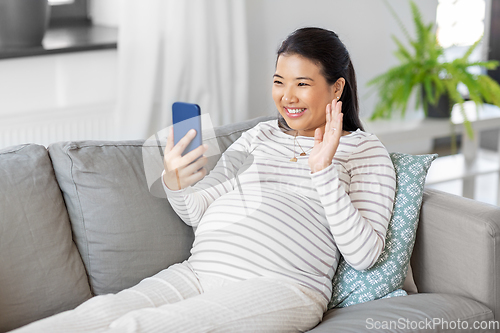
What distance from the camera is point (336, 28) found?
102 inches

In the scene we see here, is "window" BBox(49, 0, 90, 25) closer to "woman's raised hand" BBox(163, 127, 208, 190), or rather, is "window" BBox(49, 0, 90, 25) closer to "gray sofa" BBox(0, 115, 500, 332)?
"gray sofa" BBox(0, 115, 500, 332)

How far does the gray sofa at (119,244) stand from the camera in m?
1.23

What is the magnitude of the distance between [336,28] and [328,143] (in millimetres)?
1506

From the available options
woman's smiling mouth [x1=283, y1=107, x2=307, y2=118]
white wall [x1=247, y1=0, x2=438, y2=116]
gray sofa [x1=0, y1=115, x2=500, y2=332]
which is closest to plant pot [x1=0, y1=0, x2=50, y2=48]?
gray sofa [x1=0, y1=115, x2=500, y2=332]

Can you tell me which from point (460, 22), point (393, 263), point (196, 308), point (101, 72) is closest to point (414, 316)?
point (393, 263)

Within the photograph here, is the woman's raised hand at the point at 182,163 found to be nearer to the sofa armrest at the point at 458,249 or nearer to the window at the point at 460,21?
the sofa armrest at the point at 458,249

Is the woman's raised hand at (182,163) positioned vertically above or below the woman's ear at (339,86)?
below

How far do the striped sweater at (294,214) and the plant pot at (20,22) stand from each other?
3.25 ft

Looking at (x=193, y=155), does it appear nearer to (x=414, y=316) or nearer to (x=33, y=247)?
(x=33, y=247)

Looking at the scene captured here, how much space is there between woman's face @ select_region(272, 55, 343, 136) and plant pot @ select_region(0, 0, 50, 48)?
1044 mm

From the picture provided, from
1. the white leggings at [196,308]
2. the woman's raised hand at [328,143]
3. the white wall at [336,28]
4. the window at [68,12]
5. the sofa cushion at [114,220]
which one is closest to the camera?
the white leggings at [196,308]

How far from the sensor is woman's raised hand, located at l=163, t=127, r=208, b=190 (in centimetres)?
125

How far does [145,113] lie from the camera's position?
2.09 metres

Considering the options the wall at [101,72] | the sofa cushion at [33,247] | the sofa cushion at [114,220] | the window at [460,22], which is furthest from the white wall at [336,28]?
the sofa cushion at [33,247]
